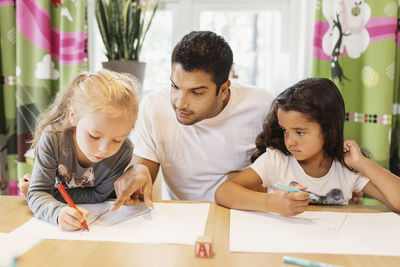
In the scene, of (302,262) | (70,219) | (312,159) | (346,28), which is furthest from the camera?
(346,28)

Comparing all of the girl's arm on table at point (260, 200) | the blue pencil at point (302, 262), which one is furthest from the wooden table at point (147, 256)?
the girl's arm on table at point (260, 200)

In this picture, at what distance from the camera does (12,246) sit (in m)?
0.80

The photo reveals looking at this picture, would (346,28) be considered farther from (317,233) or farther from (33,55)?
(33,55)

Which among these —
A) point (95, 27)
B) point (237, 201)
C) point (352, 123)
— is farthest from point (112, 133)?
point (95, 27)

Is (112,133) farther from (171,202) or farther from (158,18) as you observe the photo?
(158,18)

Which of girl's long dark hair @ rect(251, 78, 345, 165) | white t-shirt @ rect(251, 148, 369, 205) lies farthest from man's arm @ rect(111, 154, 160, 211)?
girl's long dark hair @ rect(251, 78, 345, 165)

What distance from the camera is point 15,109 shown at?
211cm

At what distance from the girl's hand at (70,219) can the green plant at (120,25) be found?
1286 mm

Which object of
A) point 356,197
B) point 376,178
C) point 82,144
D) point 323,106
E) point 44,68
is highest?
point 44,68

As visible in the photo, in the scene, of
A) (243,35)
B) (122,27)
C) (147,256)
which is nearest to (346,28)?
(243,35)

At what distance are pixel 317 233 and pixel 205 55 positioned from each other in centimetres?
71

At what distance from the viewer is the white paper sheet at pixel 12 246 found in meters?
0.75

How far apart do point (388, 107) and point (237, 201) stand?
1146 mm

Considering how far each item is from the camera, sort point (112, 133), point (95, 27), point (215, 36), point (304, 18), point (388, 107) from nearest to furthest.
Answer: point (112, 133) → point (215, 36) → point (388, 107) → point (304, 18) → point (95, 27)
